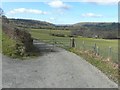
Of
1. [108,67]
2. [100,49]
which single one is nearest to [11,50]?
[108,67]

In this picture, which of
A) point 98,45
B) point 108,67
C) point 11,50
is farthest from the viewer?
point 98,45

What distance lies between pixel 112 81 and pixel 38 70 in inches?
192

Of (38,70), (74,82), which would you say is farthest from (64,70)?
(74,82)

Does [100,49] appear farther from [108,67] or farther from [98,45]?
[108,67]

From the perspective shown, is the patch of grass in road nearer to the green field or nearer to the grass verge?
the green field

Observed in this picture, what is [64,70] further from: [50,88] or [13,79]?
[50,88]

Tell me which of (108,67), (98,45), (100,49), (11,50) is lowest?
(98,45)

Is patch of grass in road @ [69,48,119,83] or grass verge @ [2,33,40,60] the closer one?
patch of grass in road @ [69,48,119,83]

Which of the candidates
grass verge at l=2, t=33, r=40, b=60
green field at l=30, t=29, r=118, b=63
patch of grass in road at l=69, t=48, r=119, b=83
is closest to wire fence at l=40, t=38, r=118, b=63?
green field at l=30, t=29, r=118, b=63

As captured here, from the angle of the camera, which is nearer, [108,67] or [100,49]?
[108,67]

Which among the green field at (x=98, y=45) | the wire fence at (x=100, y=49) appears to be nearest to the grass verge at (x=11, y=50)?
the wire fence at (x=100, y=49)

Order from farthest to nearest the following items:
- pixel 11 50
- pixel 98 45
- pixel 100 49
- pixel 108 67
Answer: pixel 98 45 → pixel 100 49 → pixel 11 50 → pixel 108 67

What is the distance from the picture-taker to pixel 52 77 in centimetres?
1659

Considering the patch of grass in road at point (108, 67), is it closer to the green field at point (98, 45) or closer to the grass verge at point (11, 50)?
the green field at point (98, 45)
